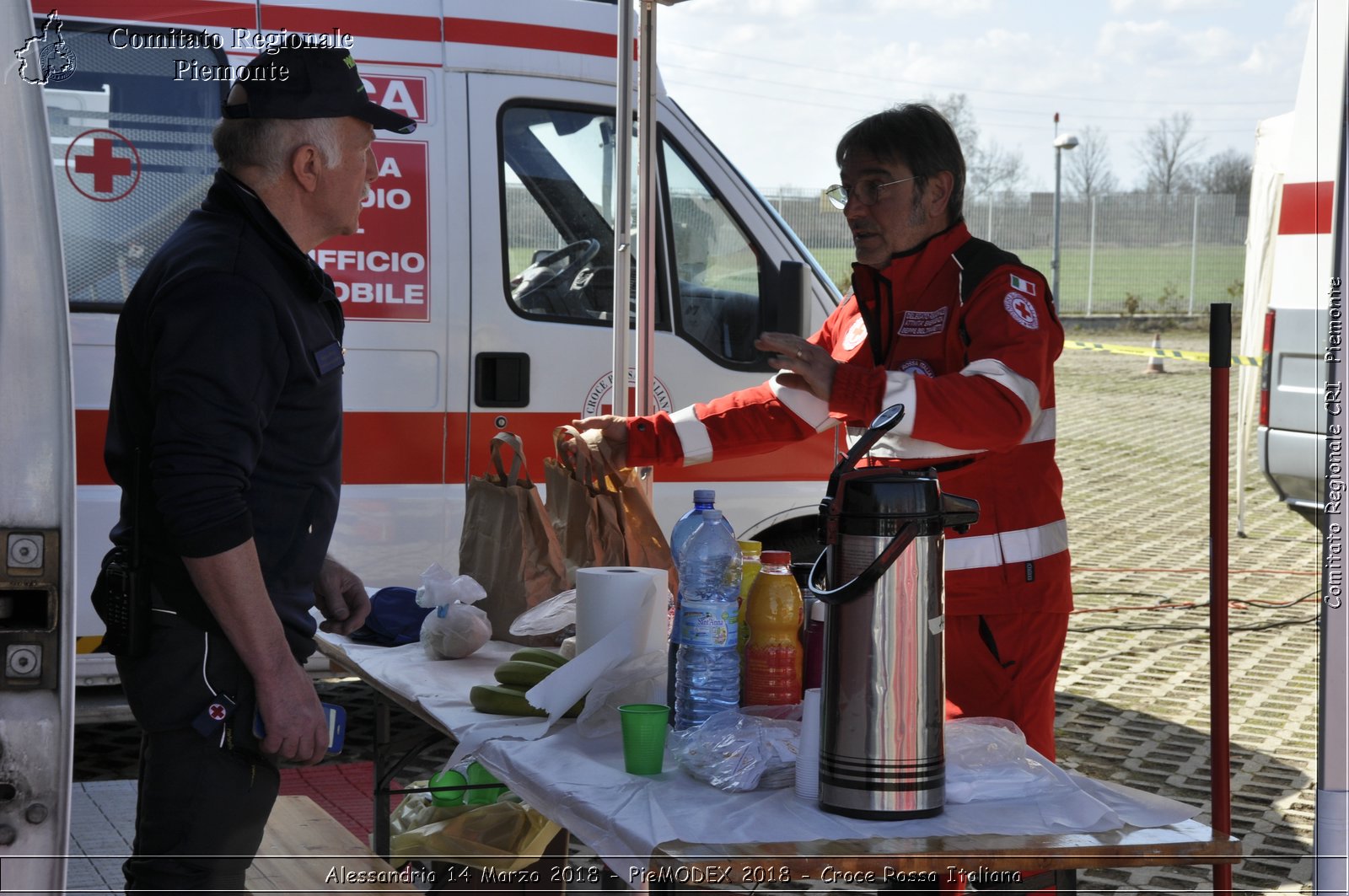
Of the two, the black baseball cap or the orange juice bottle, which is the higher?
the black baseball cap

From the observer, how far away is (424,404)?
4.71 m

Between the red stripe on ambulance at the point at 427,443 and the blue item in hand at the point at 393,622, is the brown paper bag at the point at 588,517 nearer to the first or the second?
the blue item in hand at the point at 393,622

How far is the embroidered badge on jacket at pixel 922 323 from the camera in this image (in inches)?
103

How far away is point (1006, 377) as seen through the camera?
7.96ft

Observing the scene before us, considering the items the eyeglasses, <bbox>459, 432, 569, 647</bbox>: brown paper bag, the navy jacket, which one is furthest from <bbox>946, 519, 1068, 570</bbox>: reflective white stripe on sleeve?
the navy jacket

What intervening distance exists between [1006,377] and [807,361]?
361mm

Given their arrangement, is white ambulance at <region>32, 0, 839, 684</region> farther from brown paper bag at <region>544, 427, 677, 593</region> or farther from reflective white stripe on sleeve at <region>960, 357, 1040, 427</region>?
reflective white stripe on sleeve at <region>960, 357, 1040, 427</region>

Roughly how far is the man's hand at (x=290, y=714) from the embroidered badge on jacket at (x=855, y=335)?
136 cm

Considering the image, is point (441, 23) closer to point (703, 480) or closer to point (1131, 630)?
point (703, 480)

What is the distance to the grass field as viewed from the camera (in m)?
28.1

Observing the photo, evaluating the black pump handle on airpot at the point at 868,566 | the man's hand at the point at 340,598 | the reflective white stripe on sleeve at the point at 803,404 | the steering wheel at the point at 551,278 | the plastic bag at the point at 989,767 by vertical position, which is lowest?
the plastic bag at the point at 989,767

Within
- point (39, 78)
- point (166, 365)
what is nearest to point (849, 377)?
point (166, 365)

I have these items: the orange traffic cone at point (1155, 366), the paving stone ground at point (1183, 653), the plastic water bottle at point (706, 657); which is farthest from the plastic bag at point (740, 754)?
the orange traffic cone at point (1155, 366)

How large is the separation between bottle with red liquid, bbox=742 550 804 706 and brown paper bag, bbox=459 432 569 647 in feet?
2.92
